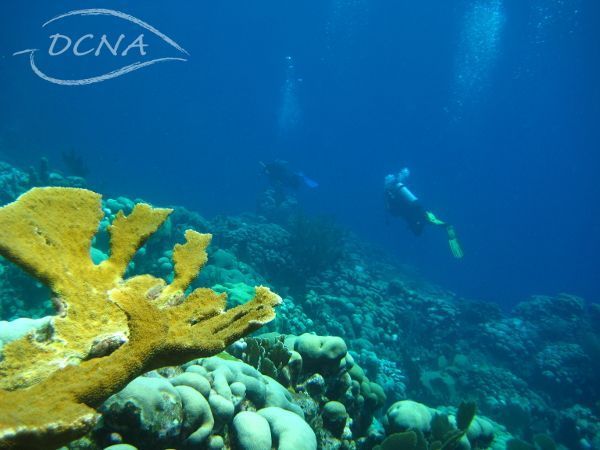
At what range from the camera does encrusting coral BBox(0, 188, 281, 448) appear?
1202mm

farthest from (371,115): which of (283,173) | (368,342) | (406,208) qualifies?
(368,342)

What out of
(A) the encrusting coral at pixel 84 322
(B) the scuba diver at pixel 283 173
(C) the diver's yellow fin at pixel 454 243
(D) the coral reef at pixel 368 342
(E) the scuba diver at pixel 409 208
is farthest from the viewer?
(B) the scuba diver at pixel 283 173

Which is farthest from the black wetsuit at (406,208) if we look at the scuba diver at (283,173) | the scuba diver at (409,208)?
the scuba diver at (283,173)

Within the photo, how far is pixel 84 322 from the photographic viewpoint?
175 centimetres

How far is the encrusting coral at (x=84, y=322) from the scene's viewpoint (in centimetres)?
120

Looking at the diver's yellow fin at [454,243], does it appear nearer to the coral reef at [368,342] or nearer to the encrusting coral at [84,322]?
the coral reef at [368,342]

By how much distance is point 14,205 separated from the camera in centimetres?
172

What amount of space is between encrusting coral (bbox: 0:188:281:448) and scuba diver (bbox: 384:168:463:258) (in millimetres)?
15841

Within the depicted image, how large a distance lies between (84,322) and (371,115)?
10878cm

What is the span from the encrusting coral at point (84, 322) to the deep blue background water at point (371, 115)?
112ft

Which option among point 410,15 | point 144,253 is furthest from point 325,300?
point 410,15

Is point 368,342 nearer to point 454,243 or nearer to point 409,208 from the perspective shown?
point 409,208

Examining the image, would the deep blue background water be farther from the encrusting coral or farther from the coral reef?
the encrusting coral

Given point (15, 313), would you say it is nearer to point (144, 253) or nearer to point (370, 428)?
point (144, 253)
